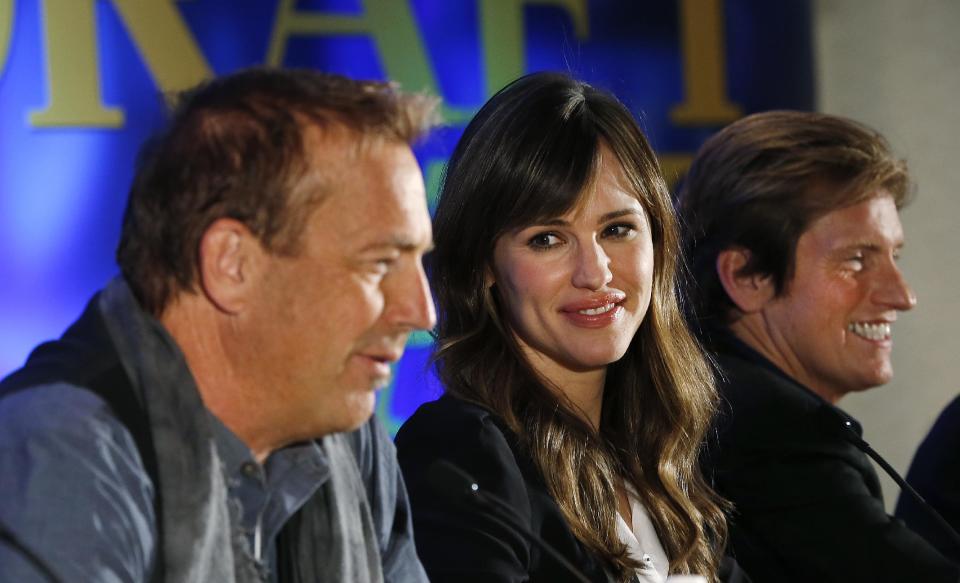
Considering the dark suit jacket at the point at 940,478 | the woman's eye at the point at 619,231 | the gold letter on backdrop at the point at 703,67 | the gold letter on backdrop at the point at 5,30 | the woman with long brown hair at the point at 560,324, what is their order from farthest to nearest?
the gold letter on backdrop at the point at 703,67
the gold letter on backdrop at the point at 5,30
the dark suit jacket at the point at 940,478
the woman's eye at the point at 619,231
the woman with long brown hair at the point at 560,324

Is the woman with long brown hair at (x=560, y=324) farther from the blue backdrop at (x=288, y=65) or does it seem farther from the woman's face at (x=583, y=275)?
the blue backdrop at (x=288, y=65)

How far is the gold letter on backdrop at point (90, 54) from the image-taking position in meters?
3.19

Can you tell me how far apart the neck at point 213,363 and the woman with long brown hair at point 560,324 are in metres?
0.49

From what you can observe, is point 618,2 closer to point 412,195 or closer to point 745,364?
point 745,364

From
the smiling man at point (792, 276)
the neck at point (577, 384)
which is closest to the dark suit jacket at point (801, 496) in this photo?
the smiling man at point (792, 276)

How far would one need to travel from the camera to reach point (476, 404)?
71.7 inches

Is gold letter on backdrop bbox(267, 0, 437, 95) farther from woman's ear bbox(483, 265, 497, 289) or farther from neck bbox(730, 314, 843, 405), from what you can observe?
woman's ear bbox(483, 265, 497, 289)

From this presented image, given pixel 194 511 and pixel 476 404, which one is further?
pixel 476 404

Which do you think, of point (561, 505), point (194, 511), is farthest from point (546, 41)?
point (194, 511)

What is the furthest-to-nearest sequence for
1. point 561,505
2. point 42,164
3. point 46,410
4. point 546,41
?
point 546,41
point 42,164
point 561,505
point 46,410

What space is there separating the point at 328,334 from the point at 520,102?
71cm

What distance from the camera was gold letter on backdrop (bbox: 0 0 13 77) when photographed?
10.3ft

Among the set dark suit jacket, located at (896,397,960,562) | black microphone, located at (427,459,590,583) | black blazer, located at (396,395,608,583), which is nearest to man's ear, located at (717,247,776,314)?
dark suit jacket, located at (896,397,960,562)

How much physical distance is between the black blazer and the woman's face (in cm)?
15
